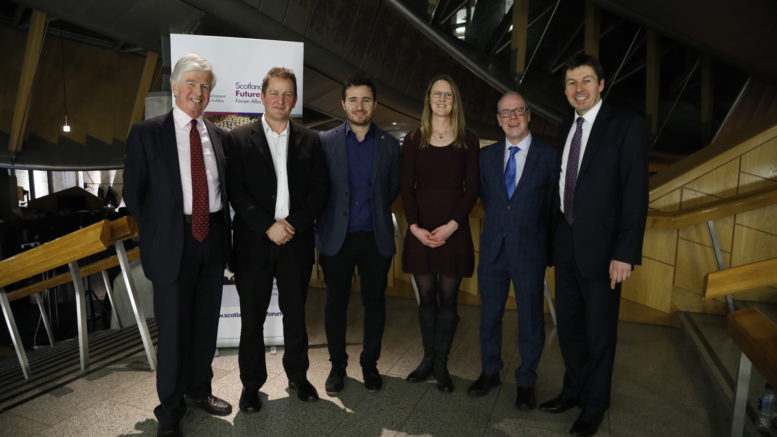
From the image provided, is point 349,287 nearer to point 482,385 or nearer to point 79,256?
point 482,385

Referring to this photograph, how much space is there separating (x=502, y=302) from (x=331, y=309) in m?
0.96

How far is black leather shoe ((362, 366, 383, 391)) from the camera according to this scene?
9.37ft

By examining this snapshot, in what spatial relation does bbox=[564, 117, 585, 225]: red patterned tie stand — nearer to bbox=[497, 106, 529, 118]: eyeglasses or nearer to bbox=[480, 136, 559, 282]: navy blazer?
bbox=[480, 136, 559, 282]: navy blazer

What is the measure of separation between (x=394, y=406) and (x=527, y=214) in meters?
1.24

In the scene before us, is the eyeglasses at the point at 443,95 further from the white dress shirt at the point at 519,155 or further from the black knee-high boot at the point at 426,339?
the black knee-high boot at the point at 426,339

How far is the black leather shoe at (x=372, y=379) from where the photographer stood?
2857 millimetres

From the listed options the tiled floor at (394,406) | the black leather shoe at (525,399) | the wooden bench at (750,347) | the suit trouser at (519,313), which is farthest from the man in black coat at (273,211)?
the wooden bench at (750,347)

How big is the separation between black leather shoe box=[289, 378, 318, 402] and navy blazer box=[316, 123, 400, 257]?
0.74 metres

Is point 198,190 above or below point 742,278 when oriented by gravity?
above

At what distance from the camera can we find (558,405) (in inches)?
104

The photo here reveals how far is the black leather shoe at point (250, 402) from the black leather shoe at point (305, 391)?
Answer: 210 millimetres

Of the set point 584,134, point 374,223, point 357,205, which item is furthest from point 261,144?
point 584,134

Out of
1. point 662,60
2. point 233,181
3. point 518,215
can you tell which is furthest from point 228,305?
point 662,60

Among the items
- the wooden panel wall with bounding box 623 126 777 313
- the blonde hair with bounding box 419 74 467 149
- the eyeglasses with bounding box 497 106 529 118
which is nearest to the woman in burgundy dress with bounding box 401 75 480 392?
the blonde hair with bounding box 419 74 467 149
